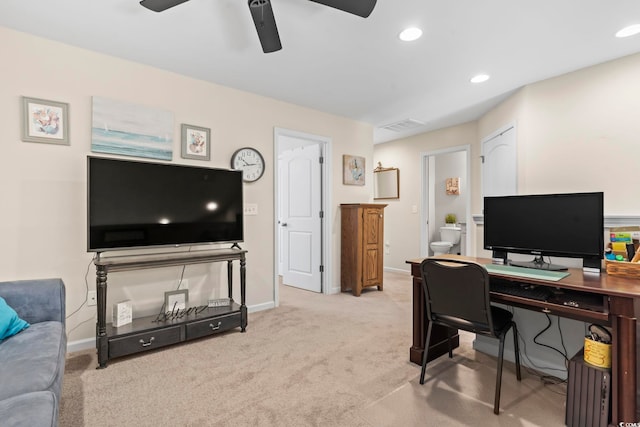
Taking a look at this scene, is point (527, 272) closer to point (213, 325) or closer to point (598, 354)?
point (598, 354)

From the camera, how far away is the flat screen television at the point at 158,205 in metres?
2.42

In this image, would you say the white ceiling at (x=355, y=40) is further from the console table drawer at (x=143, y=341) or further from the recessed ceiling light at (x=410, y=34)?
the console table drawer at (x=143, y=341)

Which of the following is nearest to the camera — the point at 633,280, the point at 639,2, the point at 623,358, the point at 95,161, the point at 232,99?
the point at 623,358

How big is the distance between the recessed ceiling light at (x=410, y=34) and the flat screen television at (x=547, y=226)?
1.33 metres

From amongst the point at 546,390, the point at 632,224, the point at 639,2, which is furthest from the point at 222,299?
the point at 639,2

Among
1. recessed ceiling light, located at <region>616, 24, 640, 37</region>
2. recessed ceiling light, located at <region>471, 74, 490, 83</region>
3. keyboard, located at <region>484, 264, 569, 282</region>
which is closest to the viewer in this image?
keyboard, located at <region>484, 264, 569, 282</region>

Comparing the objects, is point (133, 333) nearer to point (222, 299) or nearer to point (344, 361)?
point (222, 299)

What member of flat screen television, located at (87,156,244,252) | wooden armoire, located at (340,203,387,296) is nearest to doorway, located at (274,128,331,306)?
wooden armoire, located at (340,203,387,296)

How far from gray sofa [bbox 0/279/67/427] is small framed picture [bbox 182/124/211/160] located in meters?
1.53

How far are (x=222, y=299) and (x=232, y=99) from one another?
82.0 inches

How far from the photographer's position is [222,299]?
3115 millimetres

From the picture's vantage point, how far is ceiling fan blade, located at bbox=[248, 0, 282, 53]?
1738 millimetres

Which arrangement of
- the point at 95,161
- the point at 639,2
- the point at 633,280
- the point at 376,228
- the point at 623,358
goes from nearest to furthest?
the point at 623,358, the point at 633,280, the point at 639,2, the point at 95,161, the point at 376,228

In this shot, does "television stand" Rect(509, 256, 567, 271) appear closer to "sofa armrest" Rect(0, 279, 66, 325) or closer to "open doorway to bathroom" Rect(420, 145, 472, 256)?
"sofa armrest" Rect(0, 279, 66, 325)
